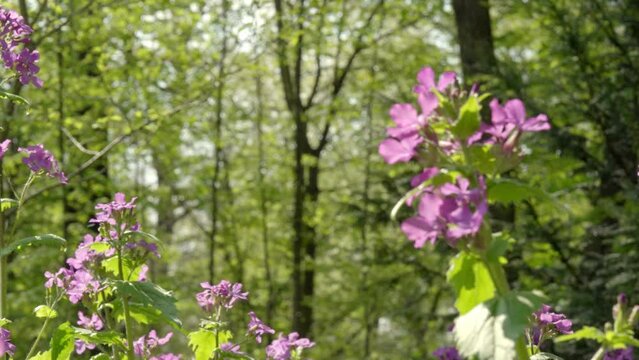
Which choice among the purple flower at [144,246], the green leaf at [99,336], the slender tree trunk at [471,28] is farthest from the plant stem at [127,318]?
the slender tree trunk at [471,28]

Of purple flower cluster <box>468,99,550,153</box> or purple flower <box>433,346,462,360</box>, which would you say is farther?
purple flower <box>433,346,462,360</box>

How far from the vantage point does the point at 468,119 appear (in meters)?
1.58

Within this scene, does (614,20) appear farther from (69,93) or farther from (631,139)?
(69,93)

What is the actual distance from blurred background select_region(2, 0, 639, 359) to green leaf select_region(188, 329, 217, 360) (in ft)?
4.27

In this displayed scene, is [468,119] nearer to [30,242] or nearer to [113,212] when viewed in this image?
[113,212]

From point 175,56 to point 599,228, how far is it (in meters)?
4.90

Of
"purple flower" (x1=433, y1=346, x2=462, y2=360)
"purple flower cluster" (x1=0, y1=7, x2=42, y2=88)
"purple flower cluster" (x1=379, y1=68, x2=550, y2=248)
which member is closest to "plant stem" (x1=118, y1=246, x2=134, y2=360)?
"purple flower cluster" (x1=0, y1=7, x2=42, y2=88)

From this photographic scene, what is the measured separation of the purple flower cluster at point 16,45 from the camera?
2.86 meters

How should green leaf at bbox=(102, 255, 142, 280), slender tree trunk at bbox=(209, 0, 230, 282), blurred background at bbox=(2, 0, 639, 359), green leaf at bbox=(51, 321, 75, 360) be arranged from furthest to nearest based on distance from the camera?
slender tree trunk at bbox=(209, 0, 230, 282), blurred background at bbox=(2, 0, 639, 359), green leaf at bbox=(102, 255, 142, 280), green leaf at bbox=(51, 321, 75, 360)

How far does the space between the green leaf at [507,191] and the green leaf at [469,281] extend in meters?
0.13

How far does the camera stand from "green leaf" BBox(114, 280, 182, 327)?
2338 mm

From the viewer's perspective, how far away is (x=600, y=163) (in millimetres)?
6586

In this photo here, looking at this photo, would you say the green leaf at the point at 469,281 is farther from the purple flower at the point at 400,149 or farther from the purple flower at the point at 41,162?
the purple flower at the point at 41,162

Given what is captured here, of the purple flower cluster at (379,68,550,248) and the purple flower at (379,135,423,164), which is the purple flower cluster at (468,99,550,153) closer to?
the purple flower cluster at (379,68,550,248)
